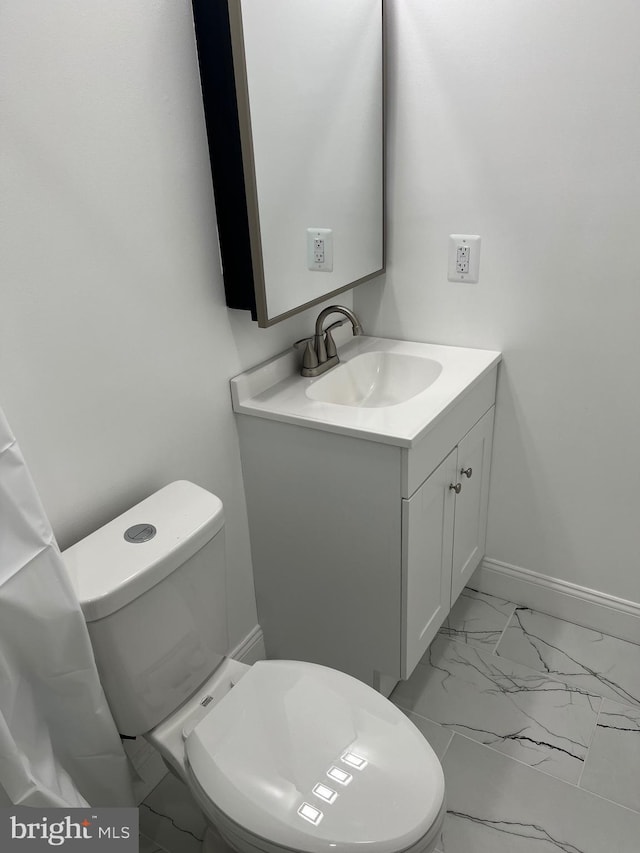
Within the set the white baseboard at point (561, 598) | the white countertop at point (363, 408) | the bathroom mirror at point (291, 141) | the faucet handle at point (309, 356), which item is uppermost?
the bathroom mirror at point (291, 141)

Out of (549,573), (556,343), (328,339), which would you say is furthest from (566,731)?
(328,339)

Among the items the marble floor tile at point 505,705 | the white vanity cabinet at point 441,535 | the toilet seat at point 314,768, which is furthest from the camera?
the marble floor tile at point 505,705

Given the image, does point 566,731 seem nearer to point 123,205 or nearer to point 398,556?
point 398,556

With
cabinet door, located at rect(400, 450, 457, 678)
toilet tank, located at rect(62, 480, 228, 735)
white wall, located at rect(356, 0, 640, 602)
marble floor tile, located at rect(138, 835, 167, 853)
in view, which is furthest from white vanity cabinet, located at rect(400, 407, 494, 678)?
marble floor tile, located at rect(138, 835, 167, 853)

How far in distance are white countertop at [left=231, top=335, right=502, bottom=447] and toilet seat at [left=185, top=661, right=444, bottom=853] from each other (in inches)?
20.3

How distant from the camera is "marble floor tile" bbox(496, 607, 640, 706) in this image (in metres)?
1.78

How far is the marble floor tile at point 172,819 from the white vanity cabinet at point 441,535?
59cm

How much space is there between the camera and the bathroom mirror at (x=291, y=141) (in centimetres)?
127

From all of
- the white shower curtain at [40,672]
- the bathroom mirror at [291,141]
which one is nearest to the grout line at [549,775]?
the white shower curtain at [40,672]

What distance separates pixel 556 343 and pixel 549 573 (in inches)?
28.8

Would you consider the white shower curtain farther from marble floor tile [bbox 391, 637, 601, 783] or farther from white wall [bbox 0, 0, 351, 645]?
marble floor tile [bbox 391, 637, 601, 783]

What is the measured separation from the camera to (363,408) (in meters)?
1.50

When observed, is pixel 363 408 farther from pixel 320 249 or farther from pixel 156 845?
pixel 156 845

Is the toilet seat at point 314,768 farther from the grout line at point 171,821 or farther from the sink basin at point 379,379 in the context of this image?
the sink basin at point 379,379
